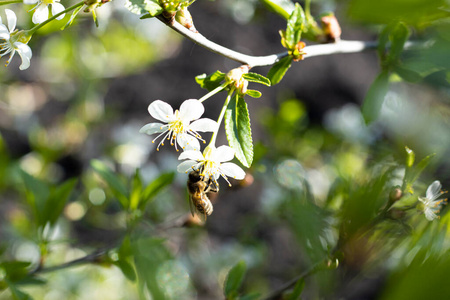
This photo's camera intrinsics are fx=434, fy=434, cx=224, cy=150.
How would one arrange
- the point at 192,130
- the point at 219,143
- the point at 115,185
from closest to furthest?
the point at 192,130
the point at 115,185
the point at 219,143

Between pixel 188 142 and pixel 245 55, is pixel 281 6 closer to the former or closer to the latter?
pixel 245 55

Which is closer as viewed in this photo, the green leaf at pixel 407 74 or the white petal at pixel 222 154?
the white petal at pixel 222 154

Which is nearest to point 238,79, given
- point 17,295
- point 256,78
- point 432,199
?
point 256,78

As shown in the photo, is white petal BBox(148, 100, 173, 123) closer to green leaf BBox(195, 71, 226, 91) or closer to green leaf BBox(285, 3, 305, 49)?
green leaf BBox(195, 71, 226, 91)

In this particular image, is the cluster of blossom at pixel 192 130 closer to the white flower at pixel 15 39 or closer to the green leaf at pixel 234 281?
the white flower at pixel 15 39

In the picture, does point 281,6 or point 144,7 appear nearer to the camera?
point 144,7

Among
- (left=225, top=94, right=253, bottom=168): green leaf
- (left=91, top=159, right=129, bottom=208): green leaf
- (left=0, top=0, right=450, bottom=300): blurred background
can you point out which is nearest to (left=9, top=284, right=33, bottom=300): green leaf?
(left=0, top=0, right=450, bottom=300): blurred background

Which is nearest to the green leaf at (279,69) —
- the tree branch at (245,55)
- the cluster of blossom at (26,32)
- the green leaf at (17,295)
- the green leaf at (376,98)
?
the tree branch at (245,55)
